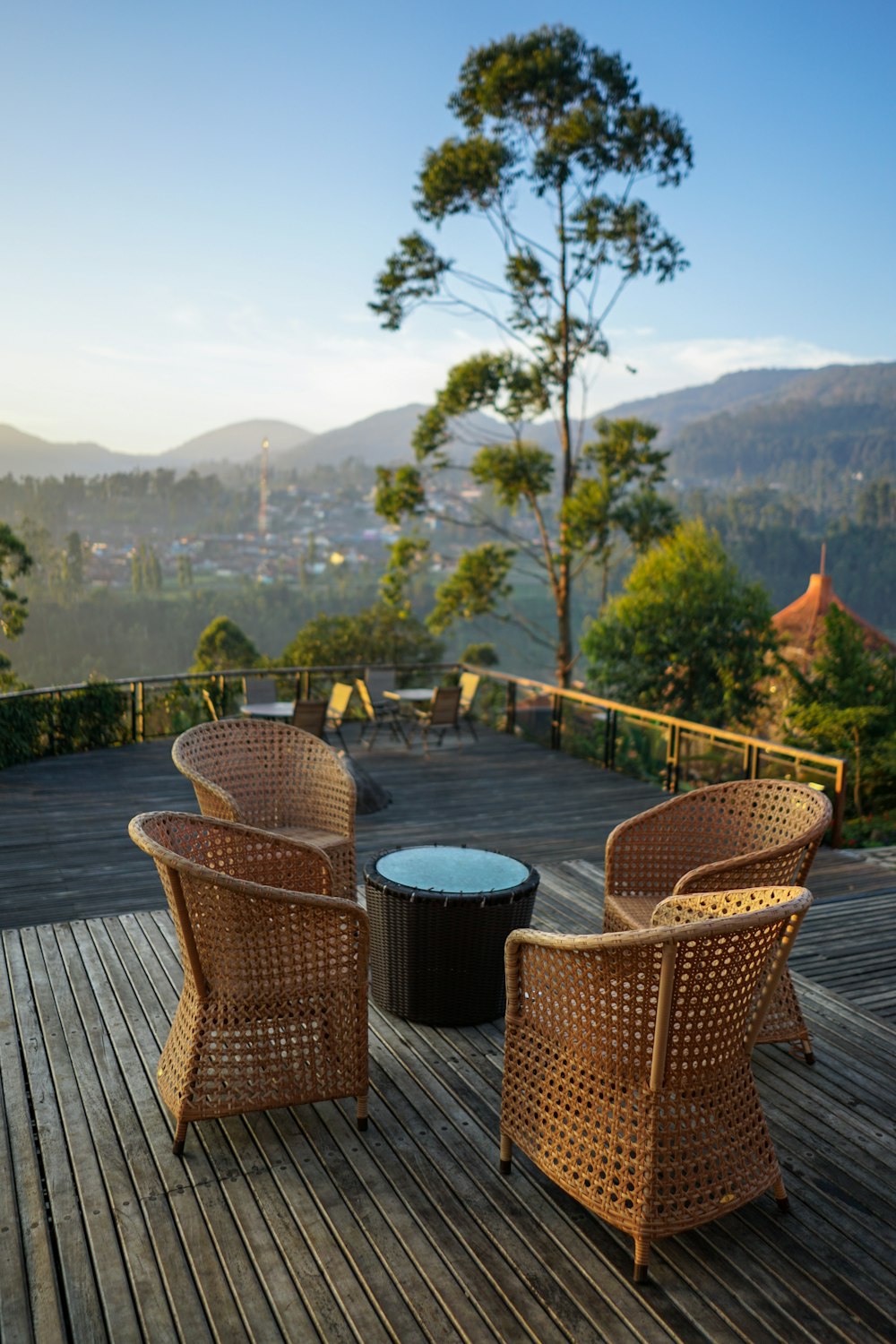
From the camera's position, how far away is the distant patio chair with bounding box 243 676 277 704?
9602mm

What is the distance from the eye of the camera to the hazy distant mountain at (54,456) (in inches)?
2379

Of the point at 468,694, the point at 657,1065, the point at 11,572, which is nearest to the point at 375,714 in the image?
the point at 468,694

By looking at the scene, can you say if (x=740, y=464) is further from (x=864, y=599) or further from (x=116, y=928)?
(x=116, y=928)

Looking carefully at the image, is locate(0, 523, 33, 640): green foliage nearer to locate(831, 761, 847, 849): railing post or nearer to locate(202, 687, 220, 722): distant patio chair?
locate(202, 687, 220, 722): distant patio chair

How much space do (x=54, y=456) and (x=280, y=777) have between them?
79.9 metres

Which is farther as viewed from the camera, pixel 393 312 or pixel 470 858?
pixel 393 312

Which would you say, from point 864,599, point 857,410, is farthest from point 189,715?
point 857,410

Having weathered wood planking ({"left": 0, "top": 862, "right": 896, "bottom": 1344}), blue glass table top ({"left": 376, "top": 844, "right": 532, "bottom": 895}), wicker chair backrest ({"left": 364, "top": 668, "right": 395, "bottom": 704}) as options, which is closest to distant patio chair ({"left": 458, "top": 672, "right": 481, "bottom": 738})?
wicker chair backrest ({"left": 364, "top": 668, "right": 395, "bottom": 704})

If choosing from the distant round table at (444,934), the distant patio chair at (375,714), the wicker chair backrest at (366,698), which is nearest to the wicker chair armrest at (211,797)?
the distant round table at (444,934)

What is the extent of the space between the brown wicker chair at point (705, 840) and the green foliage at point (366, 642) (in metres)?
26.7

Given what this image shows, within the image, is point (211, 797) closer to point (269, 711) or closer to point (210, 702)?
point (269, 711)

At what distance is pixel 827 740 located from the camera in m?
11.7

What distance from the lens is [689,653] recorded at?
18.2 metres

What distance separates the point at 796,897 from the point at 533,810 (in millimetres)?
4975
